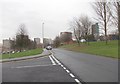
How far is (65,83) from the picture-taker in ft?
32.1

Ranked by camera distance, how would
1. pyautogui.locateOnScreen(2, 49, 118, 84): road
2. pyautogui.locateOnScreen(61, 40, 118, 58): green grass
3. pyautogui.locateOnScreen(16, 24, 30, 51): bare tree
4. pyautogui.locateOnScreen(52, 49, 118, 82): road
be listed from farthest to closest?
1. pyautogui.locateOnScreen(16, 24, 30, 51): bare tree
2. pyautogui.locateOnScreen(61, 40, 118, 58): green grass
3. pyautogui.locateOnScreen(2, 49, 118, 84): road
4. pyautogui.locateOnScreen(52, 49, 118, 82): road

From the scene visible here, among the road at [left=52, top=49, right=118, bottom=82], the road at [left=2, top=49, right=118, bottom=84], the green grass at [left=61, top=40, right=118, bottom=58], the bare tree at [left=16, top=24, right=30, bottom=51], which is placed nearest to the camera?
the road at [left=52, top=49, right=118, bottom=82]

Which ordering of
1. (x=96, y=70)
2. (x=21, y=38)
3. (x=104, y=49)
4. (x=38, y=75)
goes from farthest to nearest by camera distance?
1. (x=21, y=38)
2. (x=104, y=49)
3. (x=96, y=70)
4. (x=38, y=75)

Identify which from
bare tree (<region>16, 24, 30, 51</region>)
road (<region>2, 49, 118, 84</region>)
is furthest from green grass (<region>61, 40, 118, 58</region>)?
bare tree (<region>16, 24, 30, 51</region>)

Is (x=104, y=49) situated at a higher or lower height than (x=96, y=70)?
lower

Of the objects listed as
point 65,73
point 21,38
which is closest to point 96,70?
point 65,73

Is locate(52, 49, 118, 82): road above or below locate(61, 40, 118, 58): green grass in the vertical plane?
above

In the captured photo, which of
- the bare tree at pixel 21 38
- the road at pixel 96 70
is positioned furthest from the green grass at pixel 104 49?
the bare tree at pixel 21 38

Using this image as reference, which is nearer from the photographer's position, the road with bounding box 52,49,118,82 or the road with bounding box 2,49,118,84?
the road with bounding box 52,49,118,82

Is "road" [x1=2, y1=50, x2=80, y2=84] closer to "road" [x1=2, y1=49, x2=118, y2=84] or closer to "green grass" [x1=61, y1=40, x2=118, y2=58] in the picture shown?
"road" [x1=2, y1=49, x2=118, y2=84]

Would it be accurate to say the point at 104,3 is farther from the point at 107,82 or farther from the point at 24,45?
the point at 107,82

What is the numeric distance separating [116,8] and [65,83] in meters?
41.0

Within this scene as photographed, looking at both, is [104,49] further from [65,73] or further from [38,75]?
[38,75]

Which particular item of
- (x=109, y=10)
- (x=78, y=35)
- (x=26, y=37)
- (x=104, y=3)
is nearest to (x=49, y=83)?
(x=109, y=10)
